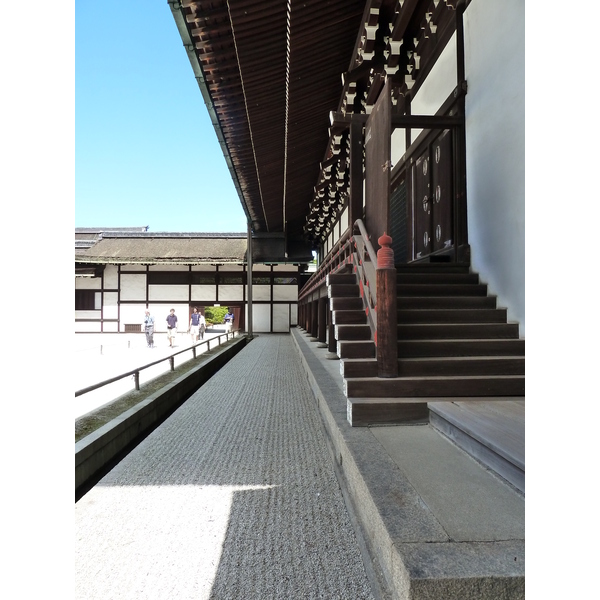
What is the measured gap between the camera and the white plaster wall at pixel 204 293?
20.7m

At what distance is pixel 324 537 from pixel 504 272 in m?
3.09

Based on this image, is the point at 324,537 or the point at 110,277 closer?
the point at 324,537

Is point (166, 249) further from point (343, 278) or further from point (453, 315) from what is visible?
point (453, 315)

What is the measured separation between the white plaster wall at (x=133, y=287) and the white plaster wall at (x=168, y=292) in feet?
1.31

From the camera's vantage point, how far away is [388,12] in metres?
4.64

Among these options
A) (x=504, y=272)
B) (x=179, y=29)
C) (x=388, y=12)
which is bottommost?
(x=504, y=272)

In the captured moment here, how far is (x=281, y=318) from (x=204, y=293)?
4.11m

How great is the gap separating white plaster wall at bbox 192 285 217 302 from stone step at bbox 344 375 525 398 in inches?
721

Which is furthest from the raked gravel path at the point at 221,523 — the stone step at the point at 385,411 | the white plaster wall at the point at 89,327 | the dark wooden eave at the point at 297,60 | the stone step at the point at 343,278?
the white plaster wall at the point at 89,327

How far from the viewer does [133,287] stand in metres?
20.8

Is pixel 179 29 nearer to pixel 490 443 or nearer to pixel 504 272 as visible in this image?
pixel 504 272

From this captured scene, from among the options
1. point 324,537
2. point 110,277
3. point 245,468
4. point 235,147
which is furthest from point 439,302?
point 110,277

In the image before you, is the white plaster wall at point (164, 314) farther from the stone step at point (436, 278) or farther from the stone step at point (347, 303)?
the stone step at point (347, 303)

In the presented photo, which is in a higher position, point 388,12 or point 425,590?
point 388,12
